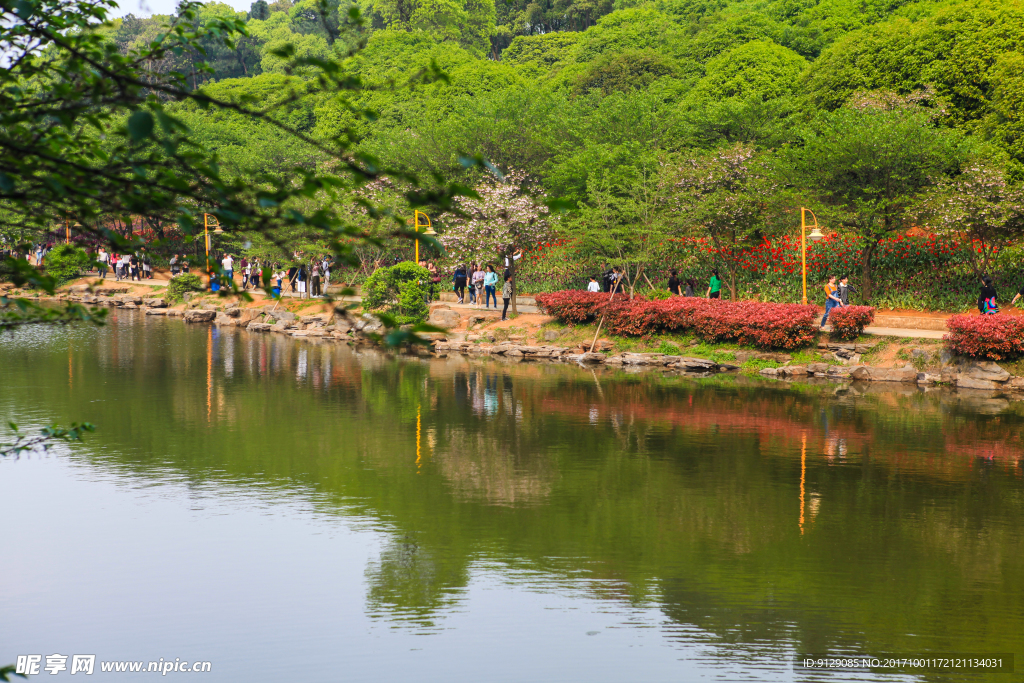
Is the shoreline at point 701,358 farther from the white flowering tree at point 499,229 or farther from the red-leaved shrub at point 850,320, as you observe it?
the white flowering tree at point 499,229

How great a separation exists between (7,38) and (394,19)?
84.4 meters

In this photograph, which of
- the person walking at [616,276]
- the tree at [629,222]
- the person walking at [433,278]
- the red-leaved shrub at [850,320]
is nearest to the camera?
the red-leaved shrub at [850,320]

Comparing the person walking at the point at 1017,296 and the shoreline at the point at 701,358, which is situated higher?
the person walking at the point at 1017,296

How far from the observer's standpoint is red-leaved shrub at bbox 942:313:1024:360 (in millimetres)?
22625

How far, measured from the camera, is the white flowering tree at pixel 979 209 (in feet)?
90.4

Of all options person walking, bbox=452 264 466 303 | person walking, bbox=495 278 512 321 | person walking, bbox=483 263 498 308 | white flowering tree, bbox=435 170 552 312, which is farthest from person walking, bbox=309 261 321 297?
person walking, bbox=495 278 512 321

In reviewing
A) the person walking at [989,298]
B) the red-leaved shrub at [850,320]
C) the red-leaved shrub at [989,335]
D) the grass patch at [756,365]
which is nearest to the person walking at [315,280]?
the grass patch at [756,365]

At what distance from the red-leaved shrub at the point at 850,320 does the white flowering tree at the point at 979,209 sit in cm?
465

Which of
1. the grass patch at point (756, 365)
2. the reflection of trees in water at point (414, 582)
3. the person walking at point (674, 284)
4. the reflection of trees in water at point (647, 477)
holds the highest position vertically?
the person walking at point (674, 284)

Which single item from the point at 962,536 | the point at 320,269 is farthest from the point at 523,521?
the point at 320,269

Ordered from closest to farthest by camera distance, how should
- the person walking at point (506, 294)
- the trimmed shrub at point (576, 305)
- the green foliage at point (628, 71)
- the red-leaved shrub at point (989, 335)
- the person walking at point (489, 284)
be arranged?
the red-leaved shrub at point (989, 335) → the trimmed shrub at point (576, 305) → the person walking at point (506, 294) → the person walking at point (489, 284) → the green foliage at point (628, 71)

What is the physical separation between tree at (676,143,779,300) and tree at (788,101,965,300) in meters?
1.50

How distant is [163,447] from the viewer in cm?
1653

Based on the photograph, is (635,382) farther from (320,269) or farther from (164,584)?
(320,269)
